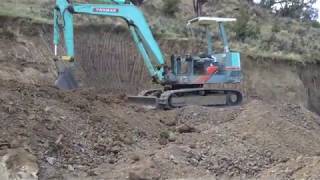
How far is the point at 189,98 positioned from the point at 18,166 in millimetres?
Result: 8293

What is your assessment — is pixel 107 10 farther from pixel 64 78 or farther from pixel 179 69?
pixel 179 69

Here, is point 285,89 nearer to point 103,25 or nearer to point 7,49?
point 103,25

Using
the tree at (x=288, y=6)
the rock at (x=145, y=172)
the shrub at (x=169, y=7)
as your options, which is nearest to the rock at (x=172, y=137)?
the rock at (x=145, y=172)

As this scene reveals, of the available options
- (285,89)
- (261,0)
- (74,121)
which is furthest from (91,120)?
(261,0)

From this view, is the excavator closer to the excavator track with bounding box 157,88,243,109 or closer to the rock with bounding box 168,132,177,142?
the excavator track with bounding box 157,88,243,109

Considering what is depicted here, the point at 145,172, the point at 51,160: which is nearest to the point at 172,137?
the point at 145,172

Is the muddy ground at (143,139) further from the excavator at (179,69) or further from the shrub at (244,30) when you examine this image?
the shrub at (244,30)

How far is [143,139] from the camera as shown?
36.3 feet

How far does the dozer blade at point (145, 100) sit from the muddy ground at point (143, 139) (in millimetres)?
685

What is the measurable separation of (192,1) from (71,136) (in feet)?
81.5

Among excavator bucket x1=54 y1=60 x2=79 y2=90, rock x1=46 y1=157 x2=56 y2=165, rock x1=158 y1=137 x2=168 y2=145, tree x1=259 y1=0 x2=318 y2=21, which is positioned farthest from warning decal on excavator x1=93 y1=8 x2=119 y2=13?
tree x1=259 y1=0 x2=318 y2=21

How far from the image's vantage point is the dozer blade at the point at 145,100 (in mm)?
15633

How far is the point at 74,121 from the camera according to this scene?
35.1 feet

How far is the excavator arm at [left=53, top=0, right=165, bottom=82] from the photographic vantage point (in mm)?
14375
